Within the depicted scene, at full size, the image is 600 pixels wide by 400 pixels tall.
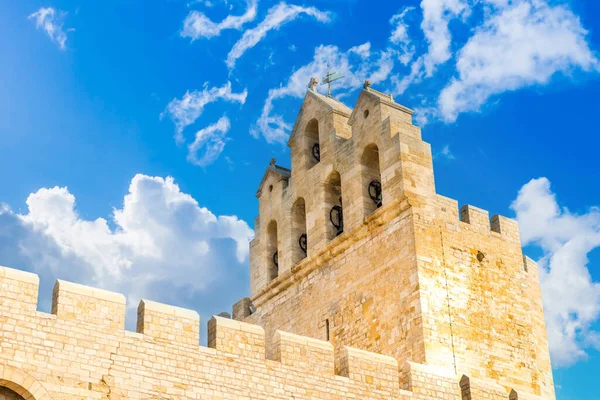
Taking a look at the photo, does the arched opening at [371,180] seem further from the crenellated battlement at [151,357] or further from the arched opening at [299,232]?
the crenellated battlement at [151,357]

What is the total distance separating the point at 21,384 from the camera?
46.8ft

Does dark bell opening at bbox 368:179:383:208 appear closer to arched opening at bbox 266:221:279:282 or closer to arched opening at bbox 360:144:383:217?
arched opening at bbox 360:144:383:217

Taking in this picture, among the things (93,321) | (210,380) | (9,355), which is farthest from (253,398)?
(9,355)

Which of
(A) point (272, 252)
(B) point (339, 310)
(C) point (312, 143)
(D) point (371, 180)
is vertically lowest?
Answer: (B) point (339, 310)

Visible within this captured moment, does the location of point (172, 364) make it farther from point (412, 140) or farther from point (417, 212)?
point (412, 140)

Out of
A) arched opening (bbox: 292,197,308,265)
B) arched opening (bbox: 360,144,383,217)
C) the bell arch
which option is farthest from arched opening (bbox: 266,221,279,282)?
the bell arch

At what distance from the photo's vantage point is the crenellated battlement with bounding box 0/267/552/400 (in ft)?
48.0

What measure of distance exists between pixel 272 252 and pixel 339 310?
4470 millimetres

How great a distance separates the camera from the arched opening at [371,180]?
945 inches

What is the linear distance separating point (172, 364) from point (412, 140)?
31.8 feet

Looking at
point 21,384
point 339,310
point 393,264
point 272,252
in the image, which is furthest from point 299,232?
point 21,384

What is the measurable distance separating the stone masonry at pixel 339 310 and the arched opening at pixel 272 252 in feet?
0.13

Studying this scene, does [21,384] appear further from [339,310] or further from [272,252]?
[272,252]

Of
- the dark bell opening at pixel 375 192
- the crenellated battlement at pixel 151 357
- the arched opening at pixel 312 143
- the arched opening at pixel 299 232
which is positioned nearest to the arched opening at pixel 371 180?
the dark bell opening at pixel 375 192
